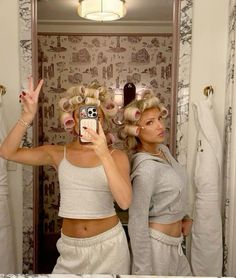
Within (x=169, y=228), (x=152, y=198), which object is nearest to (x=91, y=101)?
(x=152, y=198)

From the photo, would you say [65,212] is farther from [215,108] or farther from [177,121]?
[215,108]

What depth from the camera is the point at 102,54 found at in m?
1.65

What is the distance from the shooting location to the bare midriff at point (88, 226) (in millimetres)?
1166

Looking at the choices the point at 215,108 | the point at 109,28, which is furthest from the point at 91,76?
the point at 215,108

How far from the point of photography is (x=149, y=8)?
1.62m

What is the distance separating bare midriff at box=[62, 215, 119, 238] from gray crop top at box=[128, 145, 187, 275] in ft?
0.28

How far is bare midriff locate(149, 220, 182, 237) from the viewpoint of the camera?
4.13ft

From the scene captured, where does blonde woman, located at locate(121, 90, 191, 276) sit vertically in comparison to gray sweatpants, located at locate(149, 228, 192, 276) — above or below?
above

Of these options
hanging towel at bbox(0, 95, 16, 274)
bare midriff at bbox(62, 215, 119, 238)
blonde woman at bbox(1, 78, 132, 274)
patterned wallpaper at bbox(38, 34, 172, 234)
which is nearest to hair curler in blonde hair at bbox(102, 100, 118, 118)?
blonde woman at bbox(1, 78, 132, 274)

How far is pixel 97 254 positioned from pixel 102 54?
3.04ft

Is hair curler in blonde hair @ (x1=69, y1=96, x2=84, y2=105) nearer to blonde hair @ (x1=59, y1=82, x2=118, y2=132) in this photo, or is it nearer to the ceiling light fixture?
blonde hair @ (x1=59, y1=82, x2=118, y2=132)

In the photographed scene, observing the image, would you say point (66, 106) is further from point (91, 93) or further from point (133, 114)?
point (133, 114)

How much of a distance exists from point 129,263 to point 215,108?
2.80ft

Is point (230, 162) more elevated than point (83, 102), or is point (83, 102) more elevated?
point (83, 102)
